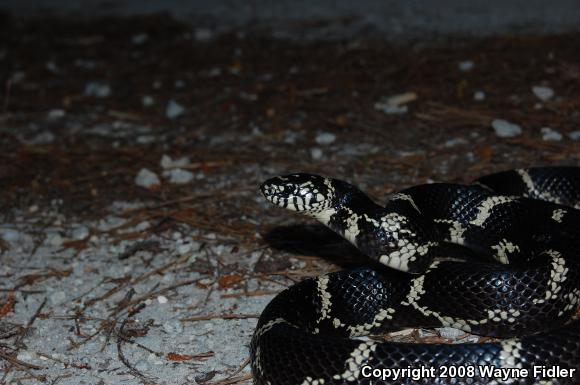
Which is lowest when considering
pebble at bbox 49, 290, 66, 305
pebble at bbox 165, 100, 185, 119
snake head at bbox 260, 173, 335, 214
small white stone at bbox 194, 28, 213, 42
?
pebble at bbox 49, 290, 66, 305

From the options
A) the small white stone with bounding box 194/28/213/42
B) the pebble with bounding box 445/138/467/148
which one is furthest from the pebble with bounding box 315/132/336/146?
the small white stone with bounding box 194/28/213/42

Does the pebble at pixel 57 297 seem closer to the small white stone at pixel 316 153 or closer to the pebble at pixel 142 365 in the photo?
the pebble at pixel 142 365

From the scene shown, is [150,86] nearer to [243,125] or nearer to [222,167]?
[243,125]

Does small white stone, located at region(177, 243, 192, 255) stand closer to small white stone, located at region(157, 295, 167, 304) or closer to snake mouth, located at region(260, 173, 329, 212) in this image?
small white stone, located at region(157, 295, 167, 304)

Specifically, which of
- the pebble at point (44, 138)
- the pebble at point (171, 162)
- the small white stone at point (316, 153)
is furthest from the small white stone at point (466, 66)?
the pebble at point (44, 138)

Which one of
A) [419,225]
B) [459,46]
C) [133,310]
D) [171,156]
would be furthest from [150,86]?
[419,225]
